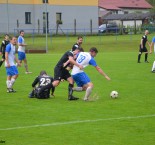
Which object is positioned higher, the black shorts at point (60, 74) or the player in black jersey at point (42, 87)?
the black shorts at point (60, 74)

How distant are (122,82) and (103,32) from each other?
196 feet

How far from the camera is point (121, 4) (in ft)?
408

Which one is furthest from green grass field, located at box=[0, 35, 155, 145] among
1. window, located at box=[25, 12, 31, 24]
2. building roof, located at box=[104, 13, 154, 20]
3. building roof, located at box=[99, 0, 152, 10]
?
building roof, located at box=[99, 0, 152, 10]

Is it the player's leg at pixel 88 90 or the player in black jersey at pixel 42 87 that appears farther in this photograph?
the player in black jersey at pixel 42 87

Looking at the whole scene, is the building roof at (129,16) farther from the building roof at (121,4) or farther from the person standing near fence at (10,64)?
the person standing near fence at (10,64)

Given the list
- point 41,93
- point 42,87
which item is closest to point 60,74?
point 42,87

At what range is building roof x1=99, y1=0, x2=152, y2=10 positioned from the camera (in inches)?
4825

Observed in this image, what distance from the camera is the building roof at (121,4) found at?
123 meters

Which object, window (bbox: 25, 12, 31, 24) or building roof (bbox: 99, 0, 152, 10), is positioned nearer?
window (bbox: 25, 12, 31, 24)

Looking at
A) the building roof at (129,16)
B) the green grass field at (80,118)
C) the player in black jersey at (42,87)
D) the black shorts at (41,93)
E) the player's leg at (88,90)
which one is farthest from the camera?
the building roof at (129,16)

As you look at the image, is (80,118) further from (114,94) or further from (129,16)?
(129,16)

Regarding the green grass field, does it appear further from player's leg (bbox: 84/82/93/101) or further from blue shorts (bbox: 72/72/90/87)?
blue shorts (bbox: 72/72/90/87)

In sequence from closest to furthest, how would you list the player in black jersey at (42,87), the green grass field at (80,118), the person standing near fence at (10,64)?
the green grass field at (80,118)
the player in black jersey at (42,87)
the person standing near fence at (10,64)

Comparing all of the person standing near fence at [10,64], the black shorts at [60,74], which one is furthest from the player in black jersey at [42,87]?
the person standing near fence at [10,64]
